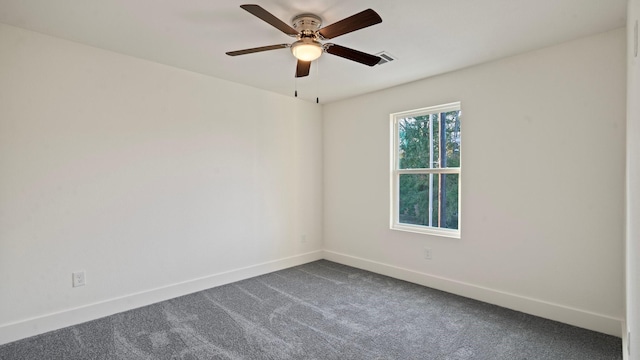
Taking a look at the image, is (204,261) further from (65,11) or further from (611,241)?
(611,241)

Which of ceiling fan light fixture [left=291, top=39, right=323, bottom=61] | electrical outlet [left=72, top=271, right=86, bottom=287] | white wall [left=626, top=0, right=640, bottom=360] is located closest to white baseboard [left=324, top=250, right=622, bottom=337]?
white wall [left=626, top=0, right=640, bottom=360]

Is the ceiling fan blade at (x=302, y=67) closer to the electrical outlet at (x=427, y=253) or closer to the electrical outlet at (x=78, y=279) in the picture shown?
the electrical outlet at (x=427, y=253)

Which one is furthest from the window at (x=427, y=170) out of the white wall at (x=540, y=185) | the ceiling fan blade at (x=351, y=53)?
the ceiling fan blade at (x=351, y=53)

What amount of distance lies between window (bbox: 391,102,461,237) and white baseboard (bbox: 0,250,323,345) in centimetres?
189

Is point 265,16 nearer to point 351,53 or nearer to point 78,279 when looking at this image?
point 351,53

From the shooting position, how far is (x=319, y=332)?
99.4 inches

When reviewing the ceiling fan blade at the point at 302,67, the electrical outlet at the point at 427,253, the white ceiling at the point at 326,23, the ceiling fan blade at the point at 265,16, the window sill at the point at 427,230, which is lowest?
the electrical outlet at the point at 427,253

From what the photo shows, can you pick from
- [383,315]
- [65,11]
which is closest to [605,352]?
[383,315]

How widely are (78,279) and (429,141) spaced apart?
383 centimetres

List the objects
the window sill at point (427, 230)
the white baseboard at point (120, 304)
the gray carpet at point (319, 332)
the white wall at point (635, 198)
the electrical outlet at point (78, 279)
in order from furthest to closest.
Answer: the window sill at point (427, 230)
the electrical outlet at point (78, 279)
the white baseboard at point (120, 304)
the gray carpet at point (319, 332)
the white wall at point (635, 198)

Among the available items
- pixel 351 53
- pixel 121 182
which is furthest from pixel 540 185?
pixel 121 182

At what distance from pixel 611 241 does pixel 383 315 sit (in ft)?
6.39

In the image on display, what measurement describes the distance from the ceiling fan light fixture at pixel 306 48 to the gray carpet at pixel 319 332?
7.18ft

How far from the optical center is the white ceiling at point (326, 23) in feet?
6.95
